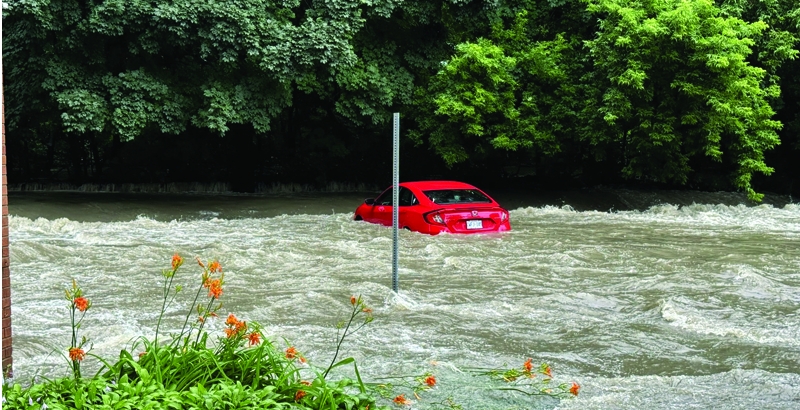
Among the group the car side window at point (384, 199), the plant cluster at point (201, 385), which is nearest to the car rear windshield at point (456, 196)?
the car side window at point (384, 199)

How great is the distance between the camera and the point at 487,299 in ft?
33.7

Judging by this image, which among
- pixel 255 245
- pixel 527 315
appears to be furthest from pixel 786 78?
pixel 527 315

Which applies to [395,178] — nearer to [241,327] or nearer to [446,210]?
[241,327]

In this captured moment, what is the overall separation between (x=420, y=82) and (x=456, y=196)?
1115cm

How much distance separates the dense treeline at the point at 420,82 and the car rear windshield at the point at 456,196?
7.65m

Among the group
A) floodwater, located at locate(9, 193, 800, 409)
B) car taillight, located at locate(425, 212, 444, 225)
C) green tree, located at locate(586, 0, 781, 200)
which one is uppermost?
green tree, located at locate(586, 0, 781, 200)

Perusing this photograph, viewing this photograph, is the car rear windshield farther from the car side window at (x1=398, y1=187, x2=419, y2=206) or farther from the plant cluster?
the plant cluster

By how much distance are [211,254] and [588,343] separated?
7657mm

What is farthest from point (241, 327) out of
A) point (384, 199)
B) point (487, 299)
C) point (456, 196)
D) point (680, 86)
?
point (680, 86)

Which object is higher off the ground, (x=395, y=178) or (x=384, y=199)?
(x=395, y=178)

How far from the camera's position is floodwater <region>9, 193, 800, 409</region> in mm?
6594

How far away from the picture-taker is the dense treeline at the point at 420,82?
22.5 meters

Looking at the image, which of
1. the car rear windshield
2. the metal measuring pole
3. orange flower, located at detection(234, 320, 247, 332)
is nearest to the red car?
the car rear windshield

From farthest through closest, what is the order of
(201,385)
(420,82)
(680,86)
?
(420,82) → (680,86) → (201,385)
